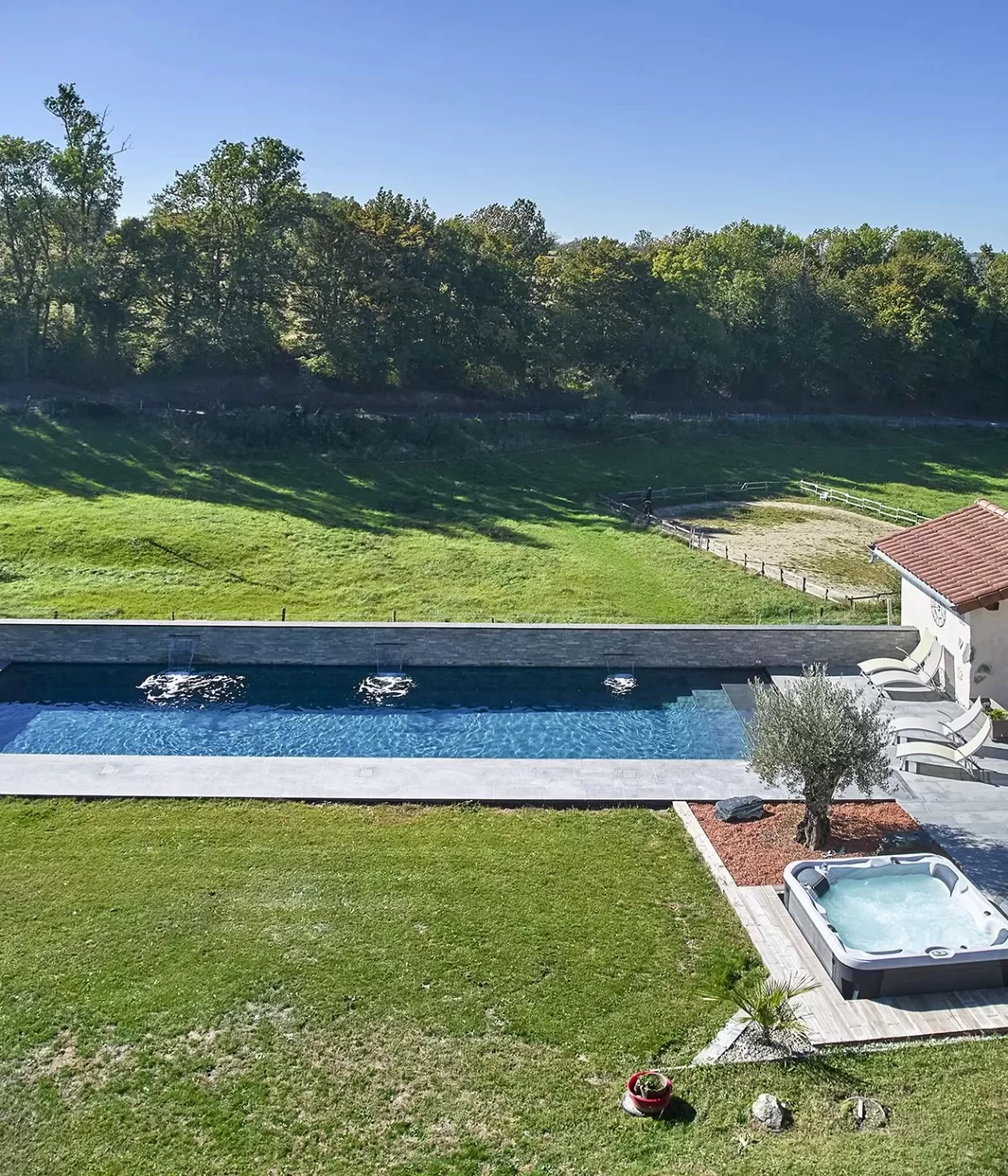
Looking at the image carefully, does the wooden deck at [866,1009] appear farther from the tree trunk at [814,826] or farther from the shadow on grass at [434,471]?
the shadow on grass at [434,471]

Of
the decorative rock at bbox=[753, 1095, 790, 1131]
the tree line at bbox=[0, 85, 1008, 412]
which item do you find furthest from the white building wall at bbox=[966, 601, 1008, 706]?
the tree line at bbox=[0, 85, 1008, 412]

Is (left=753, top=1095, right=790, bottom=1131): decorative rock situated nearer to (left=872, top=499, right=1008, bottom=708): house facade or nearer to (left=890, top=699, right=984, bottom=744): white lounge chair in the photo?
(left=890, top=699, right=984, bottom=744): white lounge chair

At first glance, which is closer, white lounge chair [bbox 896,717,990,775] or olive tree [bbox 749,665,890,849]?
olive tree [bbox 749,665,890,849]

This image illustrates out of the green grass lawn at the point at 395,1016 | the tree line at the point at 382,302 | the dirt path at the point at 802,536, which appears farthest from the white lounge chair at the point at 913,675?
the tree line at the point at 382,302

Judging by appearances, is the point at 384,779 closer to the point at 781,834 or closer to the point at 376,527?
the point at 781,834

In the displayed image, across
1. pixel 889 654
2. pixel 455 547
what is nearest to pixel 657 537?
pixel 455 547

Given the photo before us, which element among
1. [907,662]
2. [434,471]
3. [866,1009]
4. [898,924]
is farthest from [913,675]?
[434,471]
